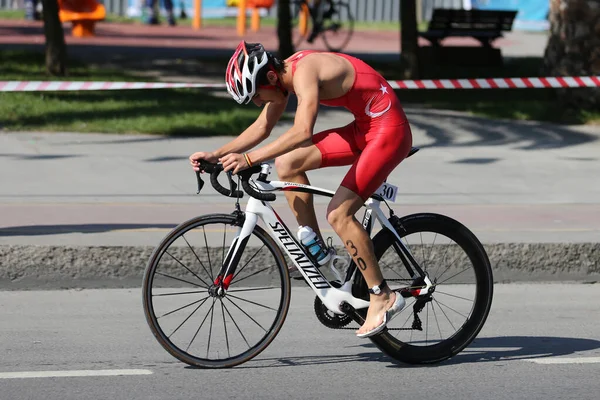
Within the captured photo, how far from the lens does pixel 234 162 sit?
540cm

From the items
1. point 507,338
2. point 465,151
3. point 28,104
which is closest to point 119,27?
point 28,104

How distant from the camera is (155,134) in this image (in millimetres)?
13312

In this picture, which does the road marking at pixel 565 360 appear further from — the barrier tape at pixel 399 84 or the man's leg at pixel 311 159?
the barrier tape at pixel 399 84

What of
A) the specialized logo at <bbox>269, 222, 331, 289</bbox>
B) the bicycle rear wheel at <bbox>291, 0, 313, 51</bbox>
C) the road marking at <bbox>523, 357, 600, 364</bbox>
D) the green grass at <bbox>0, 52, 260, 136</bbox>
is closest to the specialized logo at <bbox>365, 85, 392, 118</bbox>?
the specialized logo at <bbox>269, 222, 331, 289</bbox>

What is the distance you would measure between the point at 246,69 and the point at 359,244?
0.97 meters

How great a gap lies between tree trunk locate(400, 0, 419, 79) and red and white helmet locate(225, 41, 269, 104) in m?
13.0

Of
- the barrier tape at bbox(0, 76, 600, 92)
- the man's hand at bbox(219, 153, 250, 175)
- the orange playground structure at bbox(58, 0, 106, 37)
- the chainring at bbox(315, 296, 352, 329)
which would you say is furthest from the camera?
the orange playground structure at bbox(58, 0, 106, 37)

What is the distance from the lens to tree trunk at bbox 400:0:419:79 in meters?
18.3

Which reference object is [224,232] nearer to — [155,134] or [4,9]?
[155,134]

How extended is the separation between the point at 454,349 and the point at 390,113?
125 cm

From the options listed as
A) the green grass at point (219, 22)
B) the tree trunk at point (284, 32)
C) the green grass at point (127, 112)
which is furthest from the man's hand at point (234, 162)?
the green grass at point (219, 22)

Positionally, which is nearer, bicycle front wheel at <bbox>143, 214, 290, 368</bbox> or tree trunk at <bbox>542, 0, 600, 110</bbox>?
bicycle front wheel at <bbox>143, 214, 290, 368</bbox>

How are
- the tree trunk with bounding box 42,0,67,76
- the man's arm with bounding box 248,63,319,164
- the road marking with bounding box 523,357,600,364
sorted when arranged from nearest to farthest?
the man's arm with bounding box 248,63,319,164, the road marking with bounding box 523,357,600,364, the tree trunk with bounding box 42,0,67,76

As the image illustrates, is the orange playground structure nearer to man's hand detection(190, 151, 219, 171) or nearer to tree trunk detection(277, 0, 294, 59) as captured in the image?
tree trunk detection(277, 0, 294, 59)
